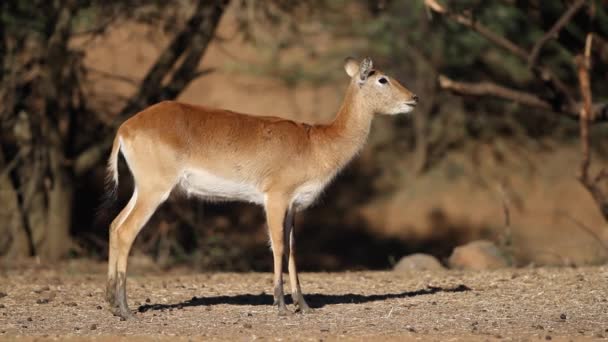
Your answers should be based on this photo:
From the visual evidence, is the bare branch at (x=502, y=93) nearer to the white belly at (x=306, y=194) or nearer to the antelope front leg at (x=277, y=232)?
the white belly at (x=306, y=194)

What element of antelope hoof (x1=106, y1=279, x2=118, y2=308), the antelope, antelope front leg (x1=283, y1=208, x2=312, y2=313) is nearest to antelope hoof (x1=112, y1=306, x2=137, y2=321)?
the antelope

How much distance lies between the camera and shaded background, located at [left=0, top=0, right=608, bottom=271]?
1527 centimetres

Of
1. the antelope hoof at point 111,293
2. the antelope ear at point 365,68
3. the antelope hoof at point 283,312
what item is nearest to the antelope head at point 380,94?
the antelope ear at point 365,68

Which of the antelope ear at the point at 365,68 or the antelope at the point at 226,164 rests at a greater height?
the antelope ear at the point at 365,68

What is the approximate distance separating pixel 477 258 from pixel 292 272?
4444 mm

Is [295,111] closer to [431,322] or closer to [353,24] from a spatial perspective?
[353,24]

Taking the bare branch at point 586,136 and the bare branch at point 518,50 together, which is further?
the bare branch at point 518,50

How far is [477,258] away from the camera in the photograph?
45.5 feet

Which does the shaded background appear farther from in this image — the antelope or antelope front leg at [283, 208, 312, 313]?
antelope front leg at [283, 208, 312, 313]

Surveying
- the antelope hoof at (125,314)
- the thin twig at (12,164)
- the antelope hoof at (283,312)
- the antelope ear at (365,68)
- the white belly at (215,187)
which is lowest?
the antelope hoof at (125,314)

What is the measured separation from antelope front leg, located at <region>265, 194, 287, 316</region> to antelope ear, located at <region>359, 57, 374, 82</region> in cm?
163

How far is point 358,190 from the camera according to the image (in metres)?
23.5

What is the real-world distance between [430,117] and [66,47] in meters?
11.3

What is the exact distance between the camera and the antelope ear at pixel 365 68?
10.6 metres
